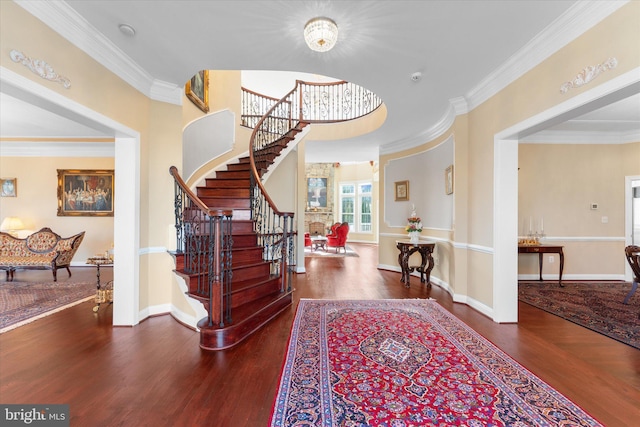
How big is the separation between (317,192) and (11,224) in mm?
9573

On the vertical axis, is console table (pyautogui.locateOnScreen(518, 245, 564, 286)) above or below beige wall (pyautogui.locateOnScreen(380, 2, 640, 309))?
below

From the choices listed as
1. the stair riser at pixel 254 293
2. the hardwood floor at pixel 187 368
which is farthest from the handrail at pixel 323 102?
the hardwood floor at pixel 187 368

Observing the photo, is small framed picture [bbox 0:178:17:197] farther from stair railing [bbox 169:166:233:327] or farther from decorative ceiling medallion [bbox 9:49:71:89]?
decorative ceiling medallion [bbox 9:49:71:89]

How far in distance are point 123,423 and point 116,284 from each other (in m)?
2.01

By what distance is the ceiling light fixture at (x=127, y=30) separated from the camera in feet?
8.13

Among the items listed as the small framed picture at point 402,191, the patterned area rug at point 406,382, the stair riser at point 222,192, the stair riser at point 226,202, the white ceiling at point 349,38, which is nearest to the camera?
the patterned area rug at point 406,382

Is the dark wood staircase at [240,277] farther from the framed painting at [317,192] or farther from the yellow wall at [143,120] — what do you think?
the framed painting at [317,192]

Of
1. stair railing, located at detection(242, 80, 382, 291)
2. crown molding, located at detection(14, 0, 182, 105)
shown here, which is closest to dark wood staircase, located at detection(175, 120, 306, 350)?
stair railing, located at detection(242, 80, 382, 291)

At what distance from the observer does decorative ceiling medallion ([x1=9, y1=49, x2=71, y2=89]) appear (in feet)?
6.53

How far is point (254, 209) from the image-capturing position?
14.1ft

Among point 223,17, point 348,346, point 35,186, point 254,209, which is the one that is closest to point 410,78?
point 223,17

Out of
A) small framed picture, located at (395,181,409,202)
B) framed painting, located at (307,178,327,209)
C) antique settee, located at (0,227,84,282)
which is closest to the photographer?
antique settee, located at (0,227,84,282)

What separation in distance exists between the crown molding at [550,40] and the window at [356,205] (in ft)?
30.2

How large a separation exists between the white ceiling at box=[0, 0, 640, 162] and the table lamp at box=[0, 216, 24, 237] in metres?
5.56
